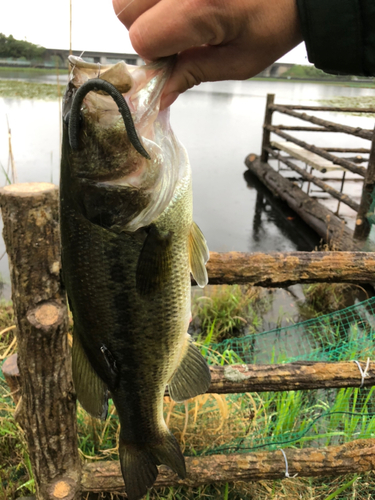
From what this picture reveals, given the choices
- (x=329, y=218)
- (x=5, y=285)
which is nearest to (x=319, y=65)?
(x=5, y=285)

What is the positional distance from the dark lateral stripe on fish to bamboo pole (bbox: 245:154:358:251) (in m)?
5.39

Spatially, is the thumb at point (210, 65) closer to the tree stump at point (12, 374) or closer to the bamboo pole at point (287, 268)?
the bamboo pole at point (287, 268)

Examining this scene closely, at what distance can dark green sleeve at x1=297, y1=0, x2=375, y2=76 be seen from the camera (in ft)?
3.02

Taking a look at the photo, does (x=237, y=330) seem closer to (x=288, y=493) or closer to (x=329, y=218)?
(x=288, y=493)

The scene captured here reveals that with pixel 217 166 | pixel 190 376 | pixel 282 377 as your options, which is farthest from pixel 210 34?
pixel 217 166

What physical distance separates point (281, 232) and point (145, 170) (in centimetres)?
763

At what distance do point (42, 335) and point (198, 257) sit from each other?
30.1 inches

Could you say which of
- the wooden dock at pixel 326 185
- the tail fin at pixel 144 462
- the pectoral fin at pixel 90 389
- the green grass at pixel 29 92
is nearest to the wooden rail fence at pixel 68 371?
the pectoral fin at pixel 90 389

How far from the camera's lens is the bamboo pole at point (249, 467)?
198 centimetres

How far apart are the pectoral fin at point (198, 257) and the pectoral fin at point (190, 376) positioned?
28 centimetres

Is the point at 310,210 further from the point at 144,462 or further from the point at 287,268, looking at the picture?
the point at 144,462

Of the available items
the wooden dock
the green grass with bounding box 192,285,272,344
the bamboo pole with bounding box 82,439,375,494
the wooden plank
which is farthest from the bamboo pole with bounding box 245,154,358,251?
the bamboo pole with bounding box 82,439,375,494

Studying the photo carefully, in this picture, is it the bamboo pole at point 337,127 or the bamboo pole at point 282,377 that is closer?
the bamboo pole at point 282,377

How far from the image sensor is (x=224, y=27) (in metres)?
0.90
